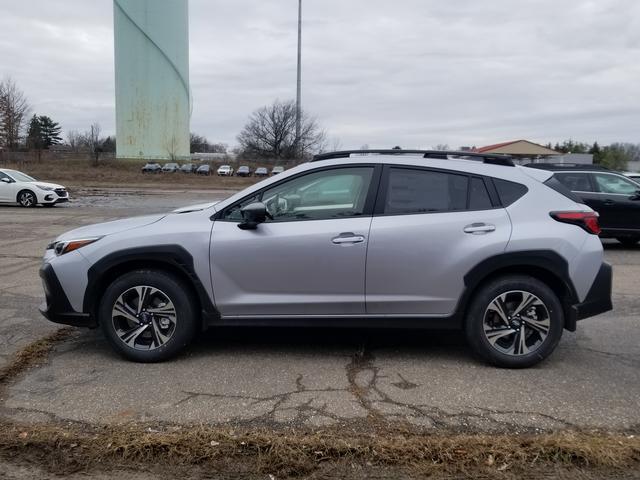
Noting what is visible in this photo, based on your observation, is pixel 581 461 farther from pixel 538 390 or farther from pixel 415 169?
pixel 415 169

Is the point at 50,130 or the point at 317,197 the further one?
the point at 50,130

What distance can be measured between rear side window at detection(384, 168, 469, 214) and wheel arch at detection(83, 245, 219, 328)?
1.66m

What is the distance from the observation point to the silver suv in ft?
14.8

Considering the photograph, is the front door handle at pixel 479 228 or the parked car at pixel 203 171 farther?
the parked car at pixel 203 171

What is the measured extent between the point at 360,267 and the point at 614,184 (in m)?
9.51

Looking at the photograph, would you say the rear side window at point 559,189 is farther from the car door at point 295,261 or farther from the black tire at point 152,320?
the black tire at point 152,320

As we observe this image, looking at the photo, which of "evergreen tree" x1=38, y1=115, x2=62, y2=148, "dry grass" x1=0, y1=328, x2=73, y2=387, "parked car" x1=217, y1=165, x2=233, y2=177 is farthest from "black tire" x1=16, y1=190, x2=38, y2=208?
"evergreen tree" x1=38, y1=115, x2=62, y2=148

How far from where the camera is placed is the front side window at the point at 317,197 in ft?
15.4

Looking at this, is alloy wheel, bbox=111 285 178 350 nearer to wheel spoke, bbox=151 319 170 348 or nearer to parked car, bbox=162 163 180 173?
wheel spoke, bbox=151 319 170 348

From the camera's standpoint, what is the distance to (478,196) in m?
4.70

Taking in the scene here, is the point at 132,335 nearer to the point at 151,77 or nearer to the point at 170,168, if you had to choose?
the point at 170,168

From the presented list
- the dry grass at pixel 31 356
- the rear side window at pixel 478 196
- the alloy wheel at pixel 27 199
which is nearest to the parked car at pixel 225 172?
the alloy wheel at pixel 27 199

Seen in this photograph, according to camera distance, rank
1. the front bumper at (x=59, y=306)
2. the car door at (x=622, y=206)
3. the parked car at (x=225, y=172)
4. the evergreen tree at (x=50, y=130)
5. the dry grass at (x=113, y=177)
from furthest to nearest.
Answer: the evergreen tree at (x=50, y=130) < the parked car at (x=225, y=172) < the dry grass at (x=113, y=177) < the car door at (x=622, y=206) < the front bumper at (x=59, y=306)

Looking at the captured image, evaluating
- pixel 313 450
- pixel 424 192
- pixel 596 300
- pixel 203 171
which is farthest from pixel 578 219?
pixel 203 171
